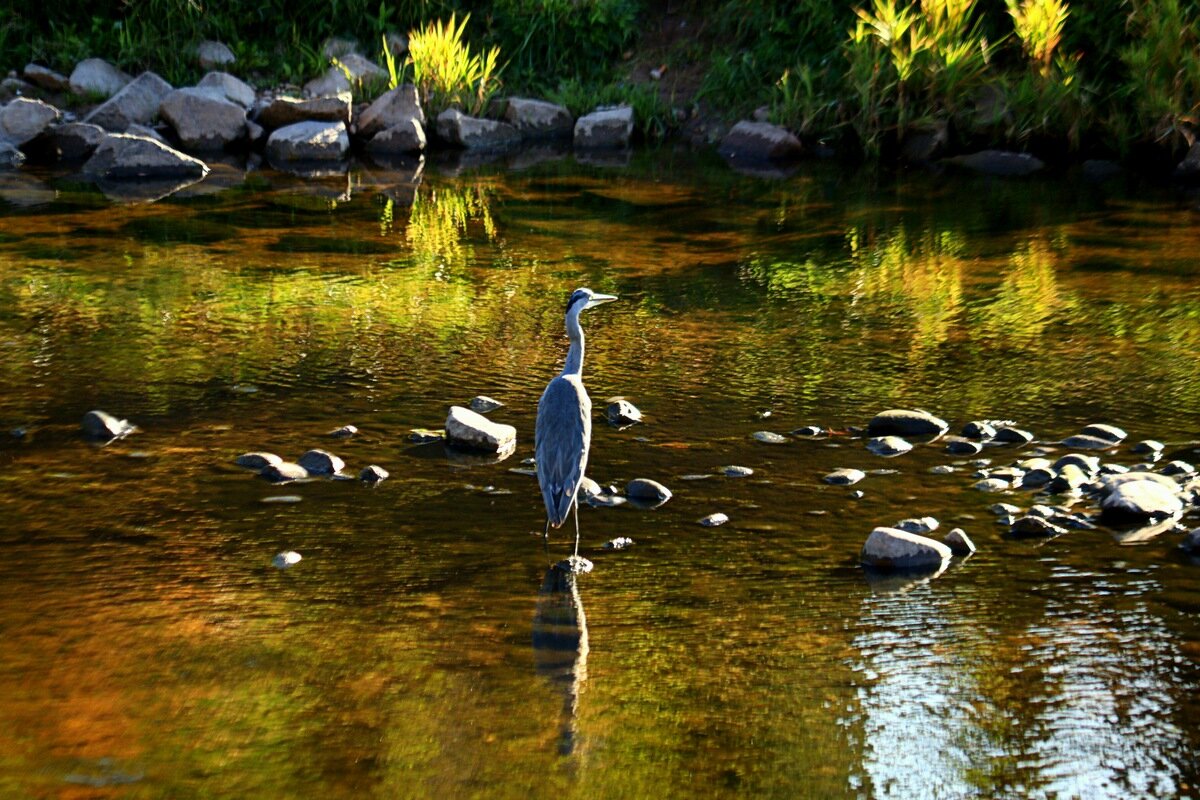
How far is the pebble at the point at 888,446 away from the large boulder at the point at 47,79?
13033 mm

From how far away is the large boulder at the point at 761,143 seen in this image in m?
14.6

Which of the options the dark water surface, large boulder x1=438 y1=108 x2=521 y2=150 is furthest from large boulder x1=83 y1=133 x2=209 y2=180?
the dark water surface

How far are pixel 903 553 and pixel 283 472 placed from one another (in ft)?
7.92

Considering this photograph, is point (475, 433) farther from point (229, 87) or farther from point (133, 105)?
point (229, 87)

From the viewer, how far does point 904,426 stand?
592 cm

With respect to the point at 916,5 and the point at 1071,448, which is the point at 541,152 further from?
the point at 1071,448

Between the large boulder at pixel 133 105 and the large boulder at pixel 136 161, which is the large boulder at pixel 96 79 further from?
the large boulder at pixel 136 161

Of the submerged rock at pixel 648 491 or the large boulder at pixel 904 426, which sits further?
the large boulder at pixel 904 426

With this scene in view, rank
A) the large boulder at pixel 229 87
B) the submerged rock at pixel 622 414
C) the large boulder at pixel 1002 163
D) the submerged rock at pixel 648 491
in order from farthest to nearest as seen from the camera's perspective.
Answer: the large boulder at pixel 229 87
the large boulder at pixel 1002 163
the submerged rock at pixel 622 414
the submerged rock at pixel 648 491

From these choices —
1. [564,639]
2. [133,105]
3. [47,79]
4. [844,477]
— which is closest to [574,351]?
[844,477]

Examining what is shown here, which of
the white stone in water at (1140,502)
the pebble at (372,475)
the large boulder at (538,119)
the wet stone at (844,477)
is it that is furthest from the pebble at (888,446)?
the large boulder at (538,119)

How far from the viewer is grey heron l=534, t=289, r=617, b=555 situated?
15.6 ft

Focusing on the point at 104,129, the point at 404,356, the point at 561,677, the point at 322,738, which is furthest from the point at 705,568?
the point at 104,129

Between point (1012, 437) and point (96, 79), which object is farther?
point (96, 79)
